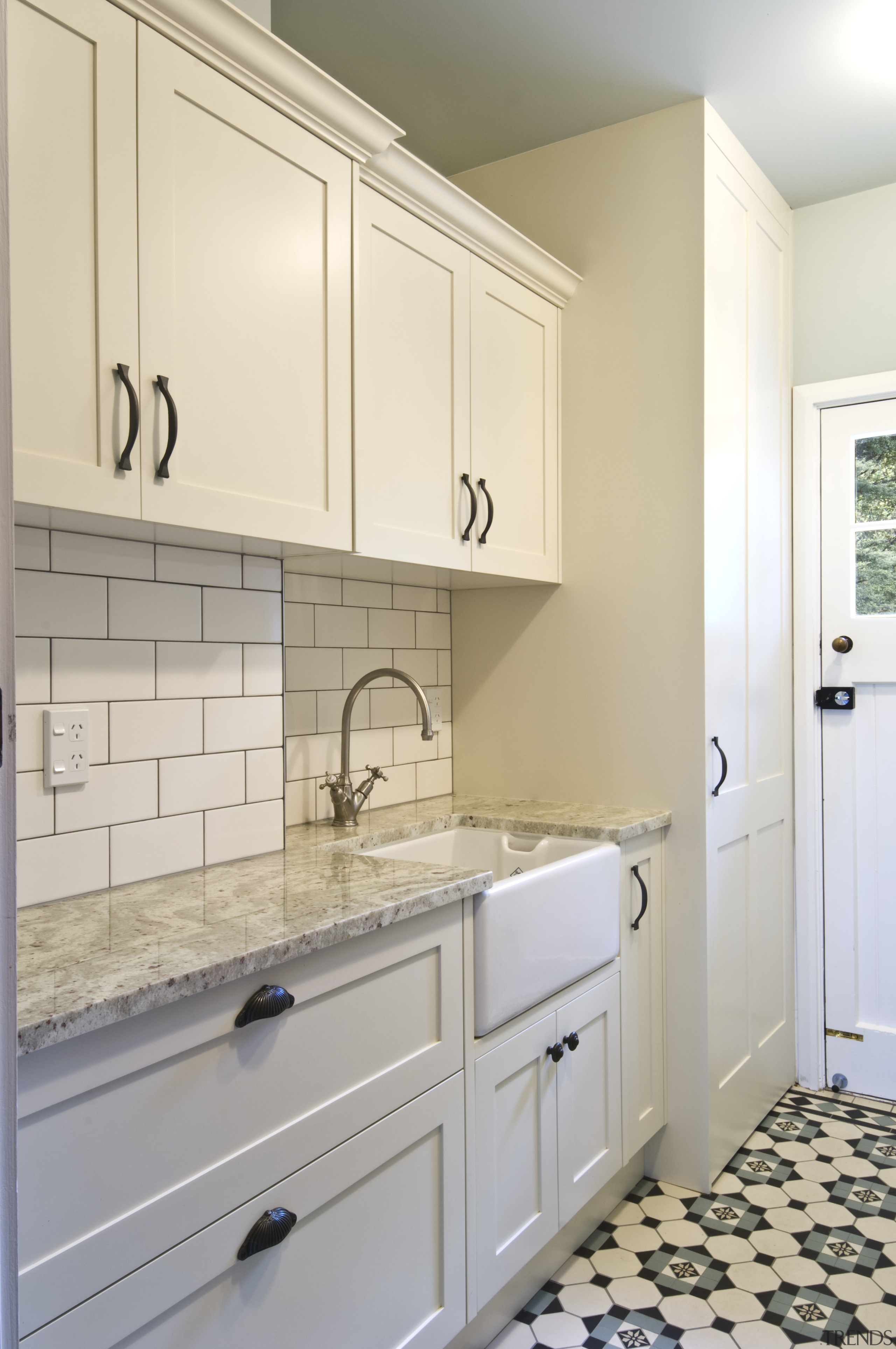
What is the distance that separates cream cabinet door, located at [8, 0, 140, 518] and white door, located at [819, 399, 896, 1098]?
2.22 m

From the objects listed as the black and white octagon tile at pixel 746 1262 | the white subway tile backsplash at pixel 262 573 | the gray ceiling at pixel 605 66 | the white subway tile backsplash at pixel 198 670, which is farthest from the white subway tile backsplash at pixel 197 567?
the black and white octagon tile at pixel 746 1262

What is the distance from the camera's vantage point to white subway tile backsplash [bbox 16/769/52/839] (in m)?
1.37

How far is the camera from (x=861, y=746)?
2.78m

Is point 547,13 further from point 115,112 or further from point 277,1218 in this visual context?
point 277,1218

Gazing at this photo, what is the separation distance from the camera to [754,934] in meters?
2.54

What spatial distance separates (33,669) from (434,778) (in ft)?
4.38

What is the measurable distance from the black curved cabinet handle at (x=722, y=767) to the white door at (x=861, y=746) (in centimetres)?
71

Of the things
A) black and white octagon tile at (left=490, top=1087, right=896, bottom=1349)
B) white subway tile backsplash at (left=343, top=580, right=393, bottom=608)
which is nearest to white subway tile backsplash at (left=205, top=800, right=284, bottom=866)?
white subway tile backsplash at (left=343, top=580, right=393, bottom=608)

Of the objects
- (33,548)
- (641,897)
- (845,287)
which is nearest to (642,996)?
(641,897)

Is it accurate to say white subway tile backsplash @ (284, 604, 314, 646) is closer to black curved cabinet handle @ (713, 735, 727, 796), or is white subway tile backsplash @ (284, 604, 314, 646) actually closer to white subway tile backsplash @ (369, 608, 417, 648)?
white subway tile backsplash @ (369, 608, 417, 648)

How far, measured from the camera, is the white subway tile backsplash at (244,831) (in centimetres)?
166

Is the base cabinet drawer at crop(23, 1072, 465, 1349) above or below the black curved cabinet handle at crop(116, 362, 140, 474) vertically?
below

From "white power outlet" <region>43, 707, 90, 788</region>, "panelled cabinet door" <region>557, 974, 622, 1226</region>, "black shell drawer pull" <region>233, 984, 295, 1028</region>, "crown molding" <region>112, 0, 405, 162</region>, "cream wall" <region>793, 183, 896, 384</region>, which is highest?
"cream wall" <region>793, 183, 896, 384</region>

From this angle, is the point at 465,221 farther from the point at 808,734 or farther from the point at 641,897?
the point at 808,734
